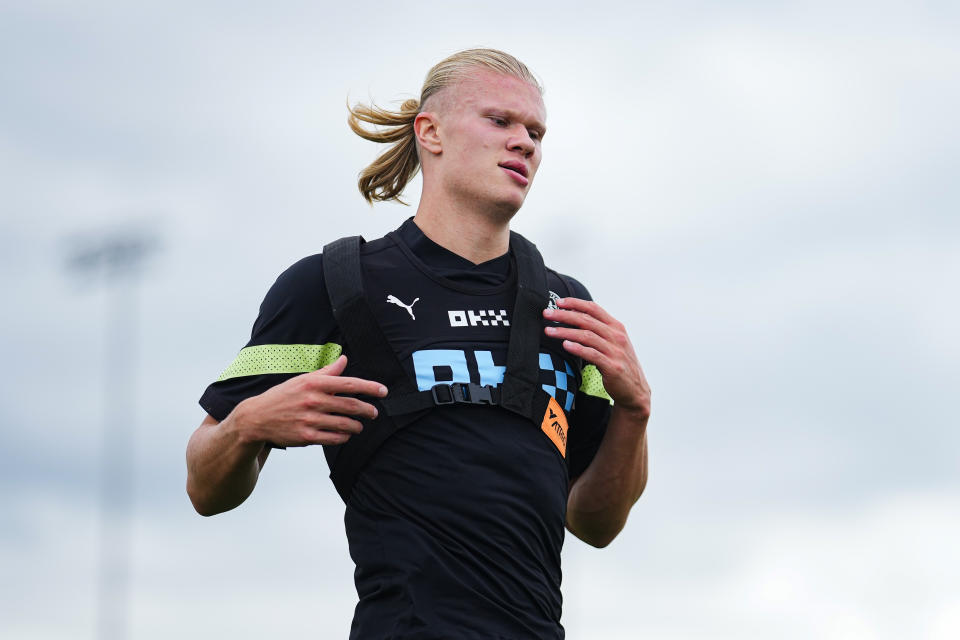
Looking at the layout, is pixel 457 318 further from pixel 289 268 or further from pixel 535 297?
pixel 289 268

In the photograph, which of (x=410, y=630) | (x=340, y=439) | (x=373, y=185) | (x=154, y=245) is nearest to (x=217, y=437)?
(x=340, y=439)

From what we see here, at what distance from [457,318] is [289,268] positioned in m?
0.60

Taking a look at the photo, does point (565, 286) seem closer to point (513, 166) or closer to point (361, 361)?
point (513, 166)

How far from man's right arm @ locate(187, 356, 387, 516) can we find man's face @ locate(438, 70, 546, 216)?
3.06 ft

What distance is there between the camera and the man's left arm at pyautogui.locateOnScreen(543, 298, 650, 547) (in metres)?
4.20

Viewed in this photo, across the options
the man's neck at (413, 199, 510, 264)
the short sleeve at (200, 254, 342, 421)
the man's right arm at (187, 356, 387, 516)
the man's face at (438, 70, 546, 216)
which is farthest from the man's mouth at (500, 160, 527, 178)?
the man's right arm at (187, 356, 387, 516)

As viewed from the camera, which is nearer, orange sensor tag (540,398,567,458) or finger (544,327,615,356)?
finger (544,327,615,356)

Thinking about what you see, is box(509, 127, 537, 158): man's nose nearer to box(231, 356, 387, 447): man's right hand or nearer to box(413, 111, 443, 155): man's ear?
box(413, 111, 443, 155): man's ear

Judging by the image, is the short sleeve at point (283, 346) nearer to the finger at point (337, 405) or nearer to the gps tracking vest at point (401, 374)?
the gps tracking vest at point (401, 374)

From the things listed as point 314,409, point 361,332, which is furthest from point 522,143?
point 314,409

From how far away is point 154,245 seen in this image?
26.8m

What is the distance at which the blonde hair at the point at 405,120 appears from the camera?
485 cm

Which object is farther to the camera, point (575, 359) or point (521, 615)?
point (575, 359)

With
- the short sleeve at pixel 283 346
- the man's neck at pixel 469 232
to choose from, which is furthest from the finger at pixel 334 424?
the man's neck at pixel 469 232
